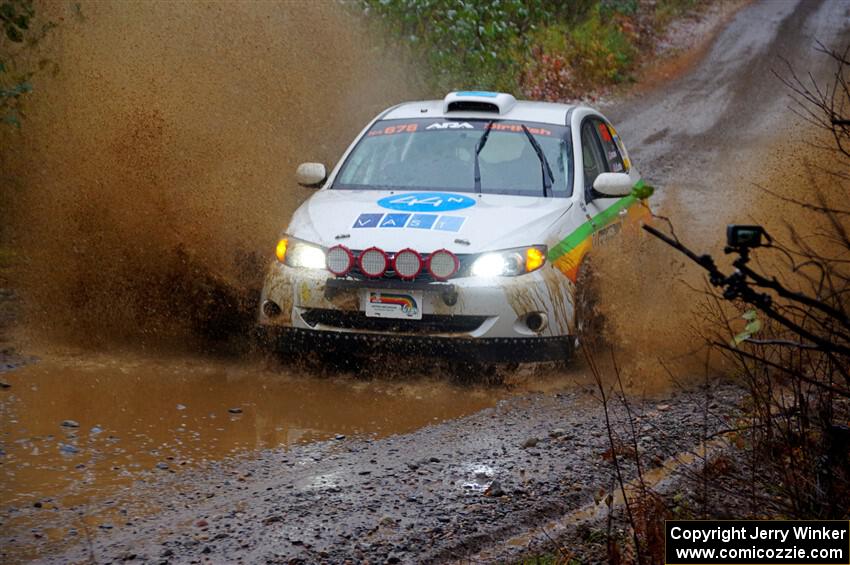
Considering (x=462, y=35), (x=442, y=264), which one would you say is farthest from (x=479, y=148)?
(x=462, y=35)

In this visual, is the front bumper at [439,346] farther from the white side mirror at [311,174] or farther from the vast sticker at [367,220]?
the white side mirror at [311,174]

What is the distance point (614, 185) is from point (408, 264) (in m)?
1.72

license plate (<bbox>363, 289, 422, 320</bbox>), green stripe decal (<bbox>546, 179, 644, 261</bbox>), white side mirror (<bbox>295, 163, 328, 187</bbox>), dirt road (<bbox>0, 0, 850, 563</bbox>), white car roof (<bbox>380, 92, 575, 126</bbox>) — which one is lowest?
dirt road (<bbox>0, 0, 850, 563</bbox>)

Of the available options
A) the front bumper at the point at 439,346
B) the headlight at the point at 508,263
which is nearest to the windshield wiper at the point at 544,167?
the headlight at the point at 508,263

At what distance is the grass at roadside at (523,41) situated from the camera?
18281mm

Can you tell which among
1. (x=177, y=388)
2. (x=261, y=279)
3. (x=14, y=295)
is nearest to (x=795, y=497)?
(x=177, y=388)

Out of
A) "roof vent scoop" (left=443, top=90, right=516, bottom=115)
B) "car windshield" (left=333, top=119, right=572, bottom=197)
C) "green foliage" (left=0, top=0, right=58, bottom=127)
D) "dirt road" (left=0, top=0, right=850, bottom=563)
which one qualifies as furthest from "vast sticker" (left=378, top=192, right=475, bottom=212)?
"green foliage" (left=0, top=0, right=58, bottom=127)

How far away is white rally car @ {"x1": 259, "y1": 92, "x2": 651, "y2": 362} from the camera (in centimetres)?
742

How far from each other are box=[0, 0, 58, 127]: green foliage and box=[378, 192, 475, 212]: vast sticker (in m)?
3.18

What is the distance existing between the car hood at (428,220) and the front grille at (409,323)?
17.0 inches

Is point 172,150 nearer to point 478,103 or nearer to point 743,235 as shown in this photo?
point 478,103

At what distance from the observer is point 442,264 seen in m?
7.42

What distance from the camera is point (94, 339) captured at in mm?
8469

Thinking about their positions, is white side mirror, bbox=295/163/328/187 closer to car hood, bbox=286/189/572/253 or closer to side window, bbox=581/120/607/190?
car hood, bbox=286/189/572/253
